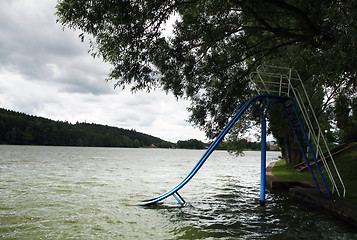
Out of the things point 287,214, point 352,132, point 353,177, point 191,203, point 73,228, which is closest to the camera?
point 73,228

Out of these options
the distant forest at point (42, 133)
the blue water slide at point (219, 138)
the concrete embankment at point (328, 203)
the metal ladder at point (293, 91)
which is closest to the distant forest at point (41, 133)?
the distant forest at point (42, 133)

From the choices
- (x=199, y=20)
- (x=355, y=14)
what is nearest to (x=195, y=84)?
(x=199, y=20)

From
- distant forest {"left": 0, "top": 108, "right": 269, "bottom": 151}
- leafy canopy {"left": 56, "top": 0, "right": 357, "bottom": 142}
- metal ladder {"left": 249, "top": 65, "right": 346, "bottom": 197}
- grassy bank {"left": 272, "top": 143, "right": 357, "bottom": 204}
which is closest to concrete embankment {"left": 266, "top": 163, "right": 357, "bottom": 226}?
metal ladder {"left": 249, "top": 65, "right": 346, "bottom": 197}

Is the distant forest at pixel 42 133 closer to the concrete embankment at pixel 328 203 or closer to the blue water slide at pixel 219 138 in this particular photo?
the concrete embankment at pixel 328 203

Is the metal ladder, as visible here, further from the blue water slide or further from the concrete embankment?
the concrete embankment

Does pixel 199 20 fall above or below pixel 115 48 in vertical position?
above

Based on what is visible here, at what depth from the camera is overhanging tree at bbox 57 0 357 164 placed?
804 centimetres

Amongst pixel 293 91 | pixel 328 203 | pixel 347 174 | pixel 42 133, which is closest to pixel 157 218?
pixel 328 203

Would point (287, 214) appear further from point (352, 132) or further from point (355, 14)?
point (352, 132)

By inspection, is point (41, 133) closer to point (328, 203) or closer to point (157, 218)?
point (157, 218)

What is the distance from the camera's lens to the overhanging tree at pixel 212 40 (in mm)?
8039

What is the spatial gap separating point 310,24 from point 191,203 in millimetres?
9169

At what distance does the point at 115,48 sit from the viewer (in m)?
9.97

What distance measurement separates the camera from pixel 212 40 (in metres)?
11.5
